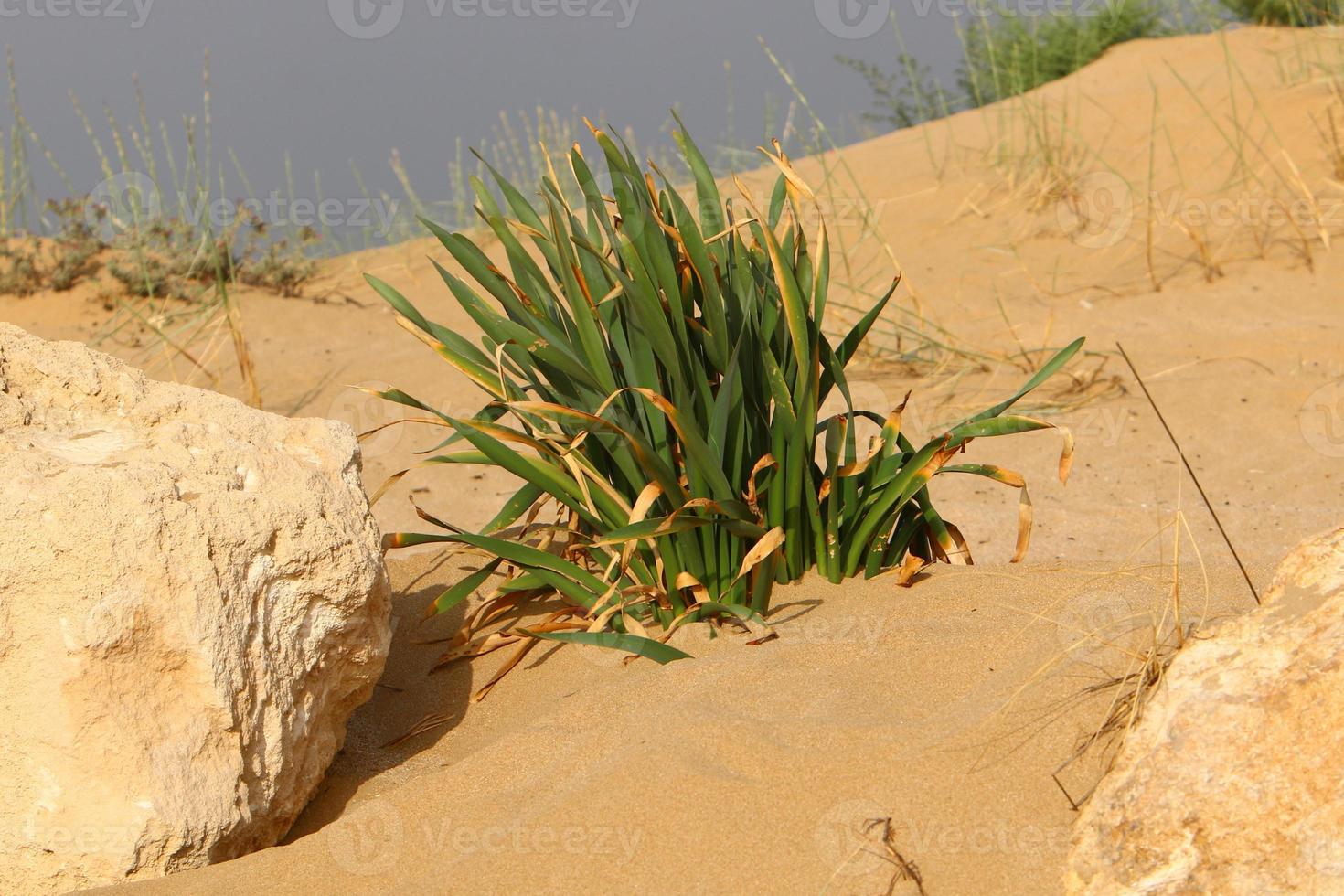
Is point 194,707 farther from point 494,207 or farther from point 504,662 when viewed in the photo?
point 494,207

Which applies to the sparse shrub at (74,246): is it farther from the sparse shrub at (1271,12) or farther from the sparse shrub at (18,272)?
the sparse shrub at (1271,12)

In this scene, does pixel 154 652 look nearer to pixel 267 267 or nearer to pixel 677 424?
pixel 677 424

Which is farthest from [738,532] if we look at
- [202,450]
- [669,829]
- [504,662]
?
[202,450]

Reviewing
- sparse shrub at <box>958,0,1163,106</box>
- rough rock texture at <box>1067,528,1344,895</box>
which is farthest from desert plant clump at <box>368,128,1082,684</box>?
sparse shrub at <box>958,0,1163,106</box>

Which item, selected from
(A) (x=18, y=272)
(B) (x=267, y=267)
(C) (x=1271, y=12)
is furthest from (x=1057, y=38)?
(A) (x=18, y=272)

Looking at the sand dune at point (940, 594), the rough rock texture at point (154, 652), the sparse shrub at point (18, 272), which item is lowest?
the sand dune at point (940, 594)

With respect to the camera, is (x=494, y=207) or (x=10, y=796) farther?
(x=494, y=207)

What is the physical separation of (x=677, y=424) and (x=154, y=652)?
2.87 feet

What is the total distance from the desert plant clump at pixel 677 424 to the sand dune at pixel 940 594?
0.40 ft

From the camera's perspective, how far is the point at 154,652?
5.77 feet

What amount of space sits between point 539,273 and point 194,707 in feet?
3.34

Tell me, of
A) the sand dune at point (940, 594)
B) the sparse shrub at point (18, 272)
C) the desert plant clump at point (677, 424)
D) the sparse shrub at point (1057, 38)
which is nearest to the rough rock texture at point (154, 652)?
the sand dune at point (940, 594)

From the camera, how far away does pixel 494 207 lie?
2.29 m

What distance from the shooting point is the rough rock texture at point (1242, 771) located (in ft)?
4.39
